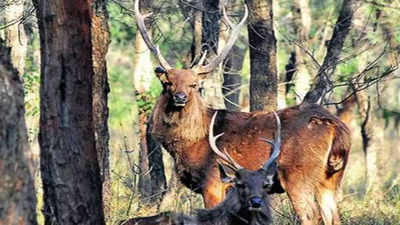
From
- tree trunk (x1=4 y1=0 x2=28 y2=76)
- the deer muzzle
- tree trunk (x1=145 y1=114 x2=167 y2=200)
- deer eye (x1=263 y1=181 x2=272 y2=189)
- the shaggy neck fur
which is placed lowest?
deer eye (x1=263 y1=181 x2=272 y2=189)

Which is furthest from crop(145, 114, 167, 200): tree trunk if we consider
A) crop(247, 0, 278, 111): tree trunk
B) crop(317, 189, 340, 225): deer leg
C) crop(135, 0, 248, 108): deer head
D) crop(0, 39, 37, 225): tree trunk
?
crop(0, 39, 37, 225): tree trunk

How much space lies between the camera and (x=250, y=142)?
10836 millimetres

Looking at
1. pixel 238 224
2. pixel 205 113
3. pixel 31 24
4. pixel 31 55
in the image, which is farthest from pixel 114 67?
pixel 238 224

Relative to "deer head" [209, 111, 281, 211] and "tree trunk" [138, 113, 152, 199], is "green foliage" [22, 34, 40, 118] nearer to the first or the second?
"tree trunk" [138, 113, 152, 199]

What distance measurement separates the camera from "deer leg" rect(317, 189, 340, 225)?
10477 millimetres

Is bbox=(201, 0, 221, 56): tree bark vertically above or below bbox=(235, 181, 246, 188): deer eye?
above

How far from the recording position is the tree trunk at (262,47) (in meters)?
11.3

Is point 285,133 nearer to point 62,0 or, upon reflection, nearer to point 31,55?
point 62,0

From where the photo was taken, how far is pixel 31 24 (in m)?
13.6

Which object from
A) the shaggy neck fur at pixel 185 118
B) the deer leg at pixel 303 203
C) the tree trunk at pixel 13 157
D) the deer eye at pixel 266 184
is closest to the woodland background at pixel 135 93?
the tree trunk at pixel 13 157

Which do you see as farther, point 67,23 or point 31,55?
point 31,55

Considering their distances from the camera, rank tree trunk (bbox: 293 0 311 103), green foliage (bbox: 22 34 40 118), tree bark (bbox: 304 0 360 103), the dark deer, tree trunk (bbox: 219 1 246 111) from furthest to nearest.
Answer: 1. tree trunk (bbox: 293 0 311 103)
2. green foliage (bbox: 22 34 40 118)
3. tree trunk (bbox: 219 1 246 111)
4. tree bark (bbox: 304 0 360 103)
5. the dark deer

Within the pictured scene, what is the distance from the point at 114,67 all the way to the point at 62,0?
19.6 metres

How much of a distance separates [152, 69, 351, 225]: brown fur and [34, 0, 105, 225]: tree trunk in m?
3.42
